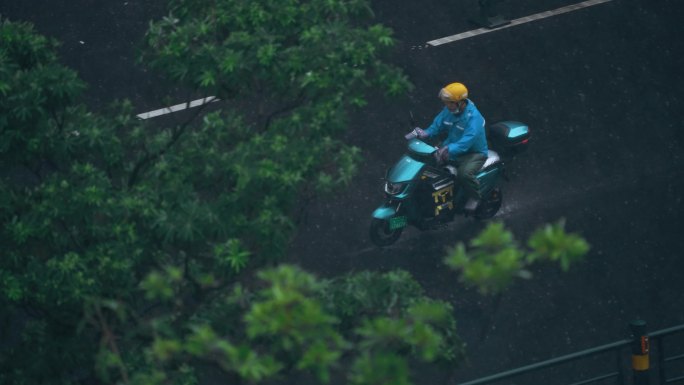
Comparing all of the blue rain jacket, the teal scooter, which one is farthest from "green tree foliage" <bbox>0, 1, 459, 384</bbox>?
the teal scooter

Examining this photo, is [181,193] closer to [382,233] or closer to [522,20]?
[382,233]

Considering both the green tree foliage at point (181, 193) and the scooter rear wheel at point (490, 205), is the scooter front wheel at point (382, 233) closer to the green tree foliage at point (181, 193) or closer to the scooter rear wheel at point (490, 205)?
the scooter rear wheel at point (490, 205)

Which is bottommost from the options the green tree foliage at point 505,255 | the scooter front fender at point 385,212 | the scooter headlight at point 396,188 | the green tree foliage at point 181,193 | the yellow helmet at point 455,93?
the scooter front fender at point 385,212

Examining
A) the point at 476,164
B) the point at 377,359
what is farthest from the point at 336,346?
the point at 476,164

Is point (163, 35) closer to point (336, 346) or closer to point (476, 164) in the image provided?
point (336, 346)

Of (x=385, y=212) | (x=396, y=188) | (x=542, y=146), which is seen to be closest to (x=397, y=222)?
(x=385, y=212)

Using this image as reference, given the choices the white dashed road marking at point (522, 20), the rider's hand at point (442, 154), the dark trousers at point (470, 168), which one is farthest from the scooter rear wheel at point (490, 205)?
the white dashed road marking at point (522, 20)

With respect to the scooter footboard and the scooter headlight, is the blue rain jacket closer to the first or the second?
the scooter footboard
